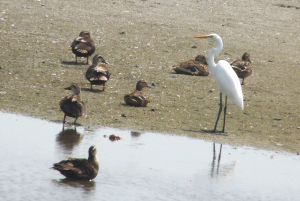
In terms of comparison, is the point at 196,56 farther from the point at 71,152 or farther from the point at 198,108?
the point at 71,152

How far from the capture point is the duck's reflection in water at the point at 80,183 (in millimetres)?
7532

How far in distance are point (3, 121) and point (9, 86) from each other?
2.37 metres

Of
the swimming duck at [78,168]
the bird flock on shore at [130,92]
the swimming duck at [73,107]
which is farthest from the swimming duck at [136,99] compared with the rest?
the swimming duck at [78,168]

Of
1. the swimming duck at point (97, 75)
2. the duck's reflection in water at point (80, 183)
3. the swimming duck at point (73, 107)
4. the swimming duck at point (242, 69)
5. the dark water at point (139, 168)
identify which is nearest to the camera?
the dark water at point (139, 168)

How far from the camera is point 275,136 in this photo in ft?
35.6

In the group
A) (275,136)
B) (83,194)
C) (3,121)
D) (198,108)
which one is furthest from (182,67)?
(83,194)

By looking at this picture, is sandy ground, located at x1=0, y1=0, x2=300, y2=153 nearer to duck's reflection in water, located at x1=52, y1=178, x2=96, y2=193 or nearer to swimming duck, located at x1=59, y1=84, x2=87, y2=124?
swimming duck, located at x1=59, y1=84, x2=87, y2=124

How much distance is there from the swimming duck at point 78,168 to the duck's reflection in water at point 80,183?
0.06m

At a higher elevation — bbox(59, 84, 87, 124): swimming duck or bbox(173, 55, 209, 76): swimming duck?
bbox(173, 55, 209, 76): swimming duck

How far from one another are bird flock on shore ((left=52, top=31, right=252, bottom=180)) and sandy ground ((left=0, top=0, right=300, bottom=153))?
32 cm

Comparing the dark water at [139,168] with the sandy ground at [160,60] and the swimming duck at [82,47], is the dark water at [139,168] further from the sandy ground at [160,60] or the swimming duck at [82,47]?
the swimming duck at [82,47]

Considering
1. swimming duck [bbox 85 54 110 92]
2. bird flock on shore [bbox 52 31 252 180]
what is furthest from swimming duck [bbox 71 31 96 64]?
swimming duck [bbox 85 54 110 92]

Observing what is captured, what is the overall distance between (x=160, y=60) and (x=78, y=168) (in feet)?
28.5

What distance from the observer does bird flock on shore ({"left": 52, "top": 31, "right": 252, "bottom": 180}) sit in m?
7.73
